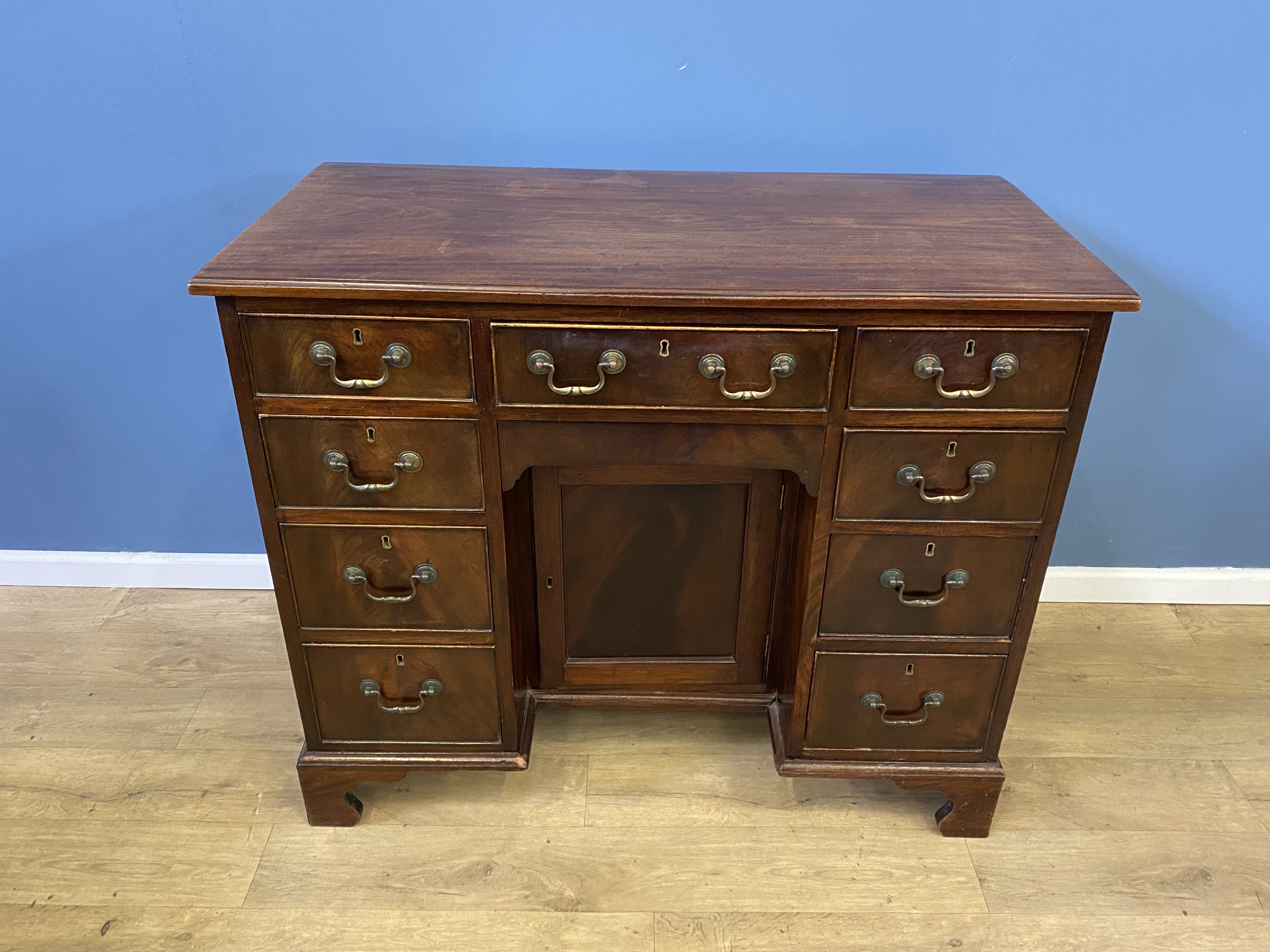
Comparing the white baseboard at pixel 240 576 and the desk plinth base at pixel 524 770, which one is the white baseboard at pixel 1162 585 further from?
the desk plinth base at pixel 524 770

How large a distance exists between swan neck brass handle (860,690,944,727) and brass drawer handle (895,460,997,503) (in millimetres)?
356

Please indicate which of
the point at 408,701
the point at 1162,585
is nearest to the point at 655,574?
the point at 408,701

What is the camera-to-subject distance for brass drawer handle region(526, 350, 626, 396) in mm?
1185

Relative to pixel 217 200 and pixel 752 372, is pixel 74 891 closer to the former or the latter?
pixel 217 200

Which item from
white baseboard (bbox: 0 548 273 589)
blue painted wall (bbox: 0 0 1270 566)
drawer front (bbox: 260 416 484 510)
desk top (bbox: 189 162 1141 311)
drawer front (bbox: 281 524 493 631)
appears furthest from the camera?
white baseboard (bbox: 0 548 273 589)

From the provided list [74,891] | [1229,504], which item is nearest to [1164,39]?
[1229,504]

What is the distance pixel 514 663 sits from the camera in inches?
62.1

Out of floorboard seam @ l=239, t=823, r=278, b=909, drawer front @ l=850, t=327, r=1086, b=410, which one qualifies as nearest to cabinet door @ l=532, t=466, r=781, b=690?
drawer front @ l=850, t=327, r=1086, b=410

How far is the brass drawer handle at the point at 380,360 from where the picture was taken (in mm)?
1177

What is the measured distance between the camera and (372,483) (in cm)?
129

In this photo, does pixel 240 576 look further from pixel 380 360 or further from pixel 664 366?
pixel 664 366

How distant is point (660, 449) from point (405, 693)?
59 cm

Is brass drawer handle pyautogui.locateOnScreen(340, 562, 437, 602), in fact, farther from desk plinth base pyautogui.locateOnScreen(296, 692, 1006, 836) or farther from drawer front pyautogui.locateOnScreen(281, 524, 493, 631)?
desk plinth base pyautogui.locateOnScreen(296, 692, 1006, 836)

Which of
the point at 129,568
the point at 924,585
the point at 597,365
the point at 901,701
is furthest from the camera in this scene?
the point at 129,568
